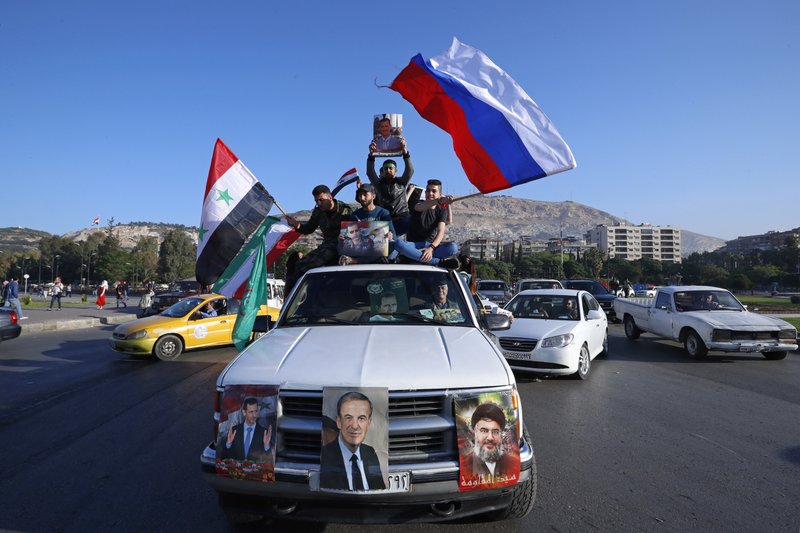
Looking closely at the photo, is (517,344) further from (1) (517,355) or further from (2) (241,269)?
(2) (241,269)

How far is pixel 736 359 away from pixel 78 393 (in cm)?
1320

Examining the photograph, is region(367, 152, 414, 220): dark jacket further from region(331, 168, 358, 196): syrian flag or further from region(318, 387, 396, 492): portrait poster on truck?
region(318, 387, 396, 492): portrait poster on truck

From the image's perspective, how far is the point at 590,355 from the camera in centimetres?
893

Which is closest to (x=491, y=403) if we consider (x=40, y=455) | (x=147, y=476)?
(x=147, y=476)

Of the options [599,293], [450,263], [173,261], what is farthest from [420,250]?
[173,261]

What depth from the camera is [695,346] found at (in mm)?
10641

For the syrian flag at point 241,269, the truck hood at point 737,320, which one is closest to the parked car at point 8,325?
the syrian flag at point 241,269

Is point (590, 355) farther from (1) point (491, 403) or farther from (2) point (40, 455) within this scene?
(2) point (40, 455)

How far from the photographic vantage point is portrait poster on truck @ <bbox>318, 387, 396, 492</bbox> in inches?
97.0

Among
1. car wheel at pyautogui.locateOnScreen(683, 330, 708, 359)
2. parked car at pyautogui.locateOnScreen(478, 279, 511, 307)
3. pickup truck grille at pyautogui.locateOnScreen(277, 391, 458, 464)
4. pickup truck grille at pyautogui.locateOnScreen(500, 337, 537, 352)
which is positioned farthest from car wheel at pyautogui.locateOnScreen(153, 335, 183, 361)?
parked car at pyautogui.locateOnScreen(478, 279, 511, 307)

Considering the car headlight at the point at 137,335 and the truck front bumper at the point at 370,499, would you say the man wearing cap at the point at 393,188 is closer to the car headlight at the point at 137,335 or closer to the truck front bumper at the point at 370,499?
the truck front bumper at the point at 370,499

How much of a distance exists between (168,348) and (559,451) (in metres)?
9.26

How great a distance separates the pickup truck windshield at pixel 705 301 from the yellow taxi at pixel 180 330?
10155mm

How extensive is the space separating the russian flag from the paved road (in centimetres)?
316
